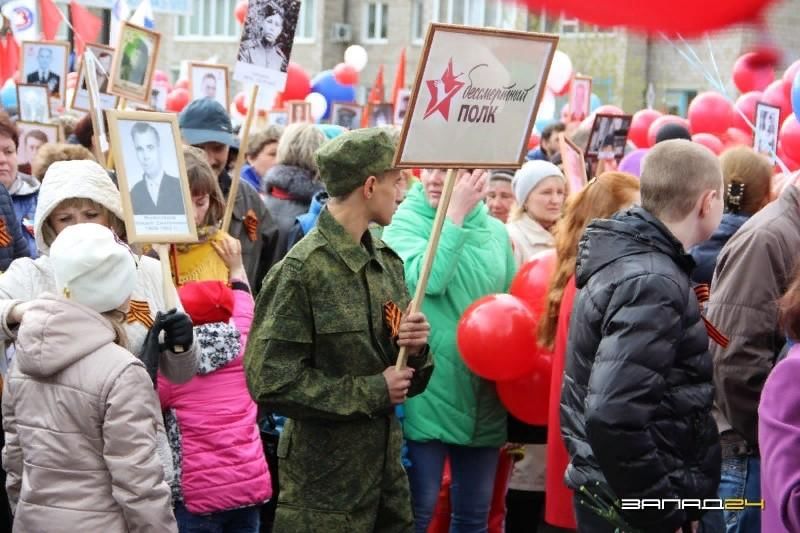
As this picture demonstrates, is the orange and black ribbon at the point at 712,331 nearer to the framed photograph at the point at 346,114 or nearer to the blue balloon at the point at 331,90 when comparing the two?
the framed photograph at the point at 346,114

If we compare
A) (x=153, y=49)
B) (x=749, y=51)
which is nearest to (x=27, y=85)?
(x=153, y=49)

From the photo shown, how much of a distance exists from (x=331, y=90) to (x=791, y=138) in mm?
12010

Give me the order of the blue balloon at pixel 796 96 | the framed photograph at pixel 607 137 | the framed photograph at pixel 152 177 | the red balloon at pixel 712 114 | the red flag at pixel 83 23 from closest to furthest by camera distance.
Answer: the framed photograph at pixel 152 177
the blue balloon at pixel 796 96
the framed photograph at pixel 607 137
the red balloon at pixel 712 114
the red flag at pixel 83 23

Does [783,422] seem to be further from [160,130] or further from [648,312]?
[160,130]

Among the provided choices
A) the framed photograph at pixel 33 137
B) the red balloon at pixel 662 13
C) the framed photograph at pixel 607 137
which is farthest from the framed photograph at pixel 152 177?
the framed photograph at pixel 607 137

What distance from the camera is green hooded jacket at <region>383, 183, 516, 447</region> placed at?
4691 mm

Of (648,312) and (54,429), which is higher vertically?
(648,312)

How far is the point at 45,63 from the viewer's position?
36.4 ft

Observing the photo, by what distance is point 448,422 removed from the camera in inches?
185

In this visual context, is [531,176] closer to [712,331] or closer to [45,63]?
[712,331]

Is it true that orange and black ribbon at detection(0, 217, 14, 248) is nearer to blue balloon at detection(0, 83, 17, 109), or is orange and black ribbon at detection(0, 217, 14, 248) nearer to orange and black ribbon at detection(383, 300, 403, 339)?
orange and black ribbon at detection(383, 300, 403, 339)

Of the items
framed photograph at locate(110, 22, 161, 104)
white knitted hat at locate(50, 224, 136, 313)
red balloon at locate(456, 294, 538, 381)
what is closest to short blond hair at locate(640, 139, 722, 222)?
red balloon at locate(456, 294, 538, 381)

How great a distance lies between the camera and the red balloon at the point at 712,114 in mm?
12177

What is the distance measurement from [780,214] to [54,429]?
2.47 m
